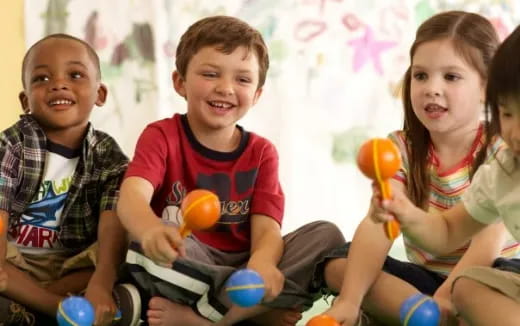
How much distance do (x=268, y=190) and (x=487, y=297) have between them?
16.5 inches

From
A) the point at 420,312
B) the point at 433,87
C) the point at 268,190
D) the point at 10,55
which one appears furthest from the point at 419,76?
the point at 10,55

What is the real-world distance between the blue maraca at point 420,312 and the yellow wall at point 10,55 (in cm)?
112

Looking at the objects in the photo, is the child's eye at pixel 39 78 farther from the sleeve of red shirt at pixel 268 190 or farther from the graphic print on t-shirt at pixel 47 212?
the sleeve of red shirt at pixel 268 190

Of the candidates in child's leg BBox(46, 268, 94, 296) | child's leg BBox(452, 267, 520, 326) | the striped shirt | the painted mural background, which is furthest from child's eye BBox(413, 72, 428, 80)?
the painted mural background

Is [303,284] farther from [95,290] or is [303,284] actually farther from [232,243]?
[95,290]

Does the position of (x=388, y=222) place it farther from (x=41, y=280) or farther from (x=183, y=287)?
(x=41, y=280)

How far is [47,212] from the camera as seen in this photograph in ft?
4.10

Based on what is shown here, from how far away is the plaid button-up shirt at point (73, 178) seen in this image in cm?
122

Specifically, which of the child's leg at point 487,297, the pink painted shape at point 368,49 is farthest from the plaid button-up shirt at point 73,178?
the pink painted shape at point 368,49

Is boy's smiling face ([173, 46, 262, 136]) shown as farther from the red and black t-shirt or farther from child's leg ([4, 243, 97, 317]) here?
child's leg ([4, 243, 97, 317])

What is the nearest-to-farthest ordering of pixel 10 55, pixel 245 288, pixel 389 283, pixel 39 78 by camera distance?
pixel 245 288, pixel 389 283, pixel 39 78, pixel 10 55

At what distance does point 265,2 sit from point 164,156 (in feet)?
2.64

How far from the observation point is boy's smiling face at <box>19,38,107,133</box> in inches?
49.5

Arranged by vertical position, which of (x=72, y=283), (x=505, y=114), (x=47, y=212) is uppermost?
(x=505, y=114)
